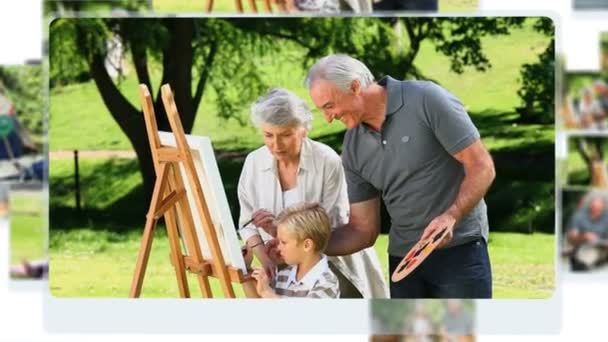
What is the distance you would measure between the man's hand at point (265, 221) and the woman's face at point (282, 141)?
0.25 meters

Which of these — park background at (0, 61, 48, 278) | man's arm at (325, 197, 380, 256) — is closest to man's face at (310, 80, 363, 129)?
man's arm at (325, 197, 380, 256)

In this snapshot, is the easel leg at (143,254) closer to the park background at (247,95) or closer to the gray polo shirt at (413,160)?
the park background at (247,95)

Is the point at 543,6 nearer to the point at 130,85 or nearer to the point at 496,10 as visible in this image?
the point at 496,10

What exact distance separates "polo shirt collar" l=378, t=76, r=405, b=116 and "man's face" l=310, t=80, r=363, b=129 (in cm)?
12

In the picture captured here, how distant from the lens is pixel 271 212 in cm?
515

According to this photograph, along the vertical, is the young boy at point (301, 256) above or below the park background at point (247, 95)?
below

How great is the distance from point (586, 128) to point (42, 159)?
2.47 m

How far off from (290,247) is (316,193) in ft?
0.88

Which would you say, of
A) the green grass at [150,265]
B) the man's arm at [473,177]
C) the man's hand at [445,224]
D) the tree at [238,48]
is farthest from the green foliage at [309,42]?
the green grass at [150,265]

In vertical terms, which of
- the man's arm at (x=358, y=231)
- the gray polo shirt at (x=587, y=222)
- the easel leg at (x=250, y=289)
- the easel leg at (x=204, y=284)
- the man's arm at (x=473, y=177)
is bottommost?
the easel leg at (x=250, y=289)

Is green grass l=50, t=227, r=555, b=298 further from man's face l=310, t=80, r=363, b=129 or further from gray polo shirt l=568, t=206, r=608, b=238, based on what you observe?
man's face l=310, t=80, r=363, b=129

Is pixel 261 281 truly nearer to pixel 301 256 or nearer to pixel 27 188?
pixel 301 256

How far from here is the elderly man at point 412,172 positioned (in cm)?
503

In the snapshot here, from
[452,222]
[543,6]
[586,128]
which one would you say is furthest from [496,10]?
[452,222]
